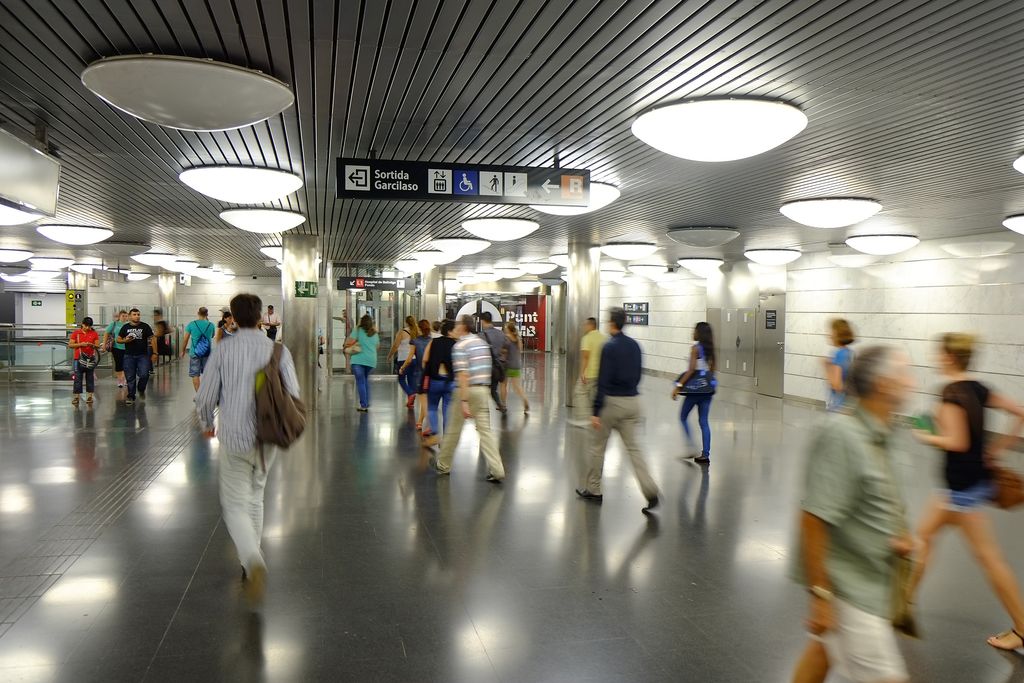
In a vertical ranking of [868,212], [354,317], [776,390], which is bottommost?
[776,390]

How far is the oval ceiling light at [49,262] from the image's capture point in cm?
2229

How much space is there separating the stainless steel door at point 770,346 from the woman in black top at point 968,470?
14696 millimetres

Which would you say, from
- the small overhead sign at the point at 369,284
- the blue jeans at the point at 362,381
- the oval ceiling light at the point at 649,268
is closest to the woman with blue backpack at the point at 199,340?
the blue jeans at the point at 362,381

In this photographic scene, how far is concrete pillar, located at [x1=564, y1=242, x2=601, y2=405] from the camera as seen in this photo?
15.2 m

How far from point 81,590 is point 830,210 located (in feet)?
30.1

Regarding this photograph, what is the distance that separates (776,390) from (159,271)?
23666mm

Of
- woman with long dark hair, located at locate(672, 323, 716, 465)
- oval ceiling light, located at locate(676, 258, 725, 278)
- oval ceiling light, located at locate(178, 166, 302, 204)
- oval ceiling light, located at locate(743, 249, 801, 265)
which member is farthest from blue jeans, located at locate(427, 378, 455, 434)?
oval ceiling light, located at locate(676, 258, 725, 278)

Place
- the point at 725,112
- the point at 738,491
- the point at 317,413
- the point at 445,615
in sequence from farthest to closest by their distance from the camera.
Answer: the point at 317,413 < the point at 738,491 < the point at 725,112 < the point at 445,615

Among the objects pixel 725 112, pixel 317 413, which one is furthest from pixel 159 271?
pixel 725 112

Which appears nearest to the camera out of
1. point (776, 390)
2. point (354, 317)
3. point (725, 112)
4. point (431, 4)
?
point (431, 4)

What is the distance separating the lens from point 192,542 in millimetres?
5531

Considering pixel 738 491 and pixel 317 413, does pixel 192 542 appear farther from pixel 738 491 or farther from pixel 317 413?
pixel 317 413

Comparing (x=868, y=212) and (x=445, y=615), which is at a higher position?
(x=868, y=212)

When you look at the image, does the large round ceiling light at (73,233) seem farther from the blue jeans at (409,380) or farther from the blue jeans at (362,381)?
the blue jeans at (409,380)
